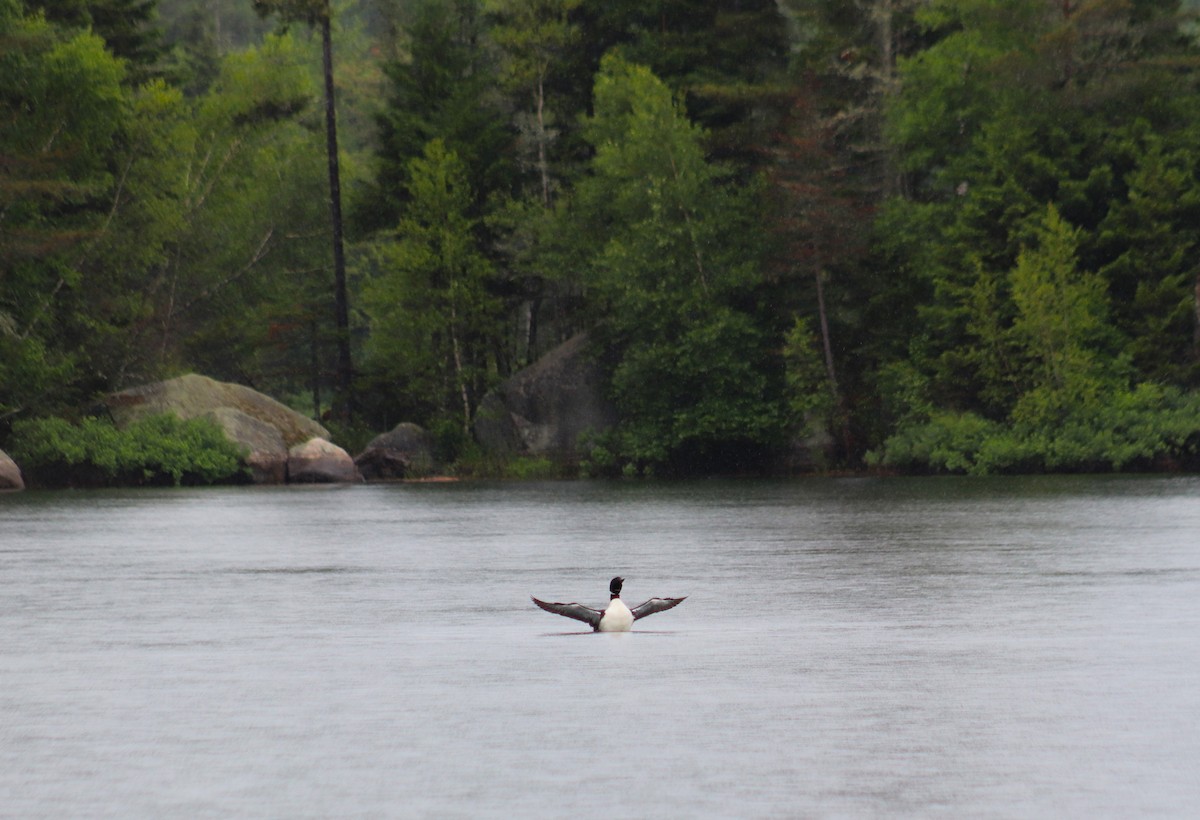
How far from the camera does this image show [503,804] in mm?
8969

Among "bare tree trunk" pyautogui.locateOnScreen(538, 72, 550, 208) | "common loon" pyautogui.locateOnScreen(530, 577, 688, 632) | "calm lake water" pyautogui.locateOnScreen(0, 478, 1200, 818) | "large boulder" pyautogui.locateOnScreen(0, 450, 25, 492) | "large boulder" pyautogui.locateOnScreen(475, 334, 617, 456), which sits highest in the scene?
"bare tree trunk" pyautogui.locateOnScreen(538, 72, 550, 208)

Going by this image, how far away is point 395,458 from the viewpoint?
5872 cm

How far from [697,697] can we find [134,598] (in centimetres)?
873

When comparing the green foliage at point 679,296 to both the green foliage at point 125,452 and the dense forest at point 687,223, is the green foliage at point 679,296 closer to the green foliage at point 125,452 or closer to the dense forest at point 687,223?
the dense forest at point 687,223

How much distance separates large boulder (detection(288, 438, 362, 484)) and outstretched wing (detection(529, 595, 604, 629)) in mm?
39606

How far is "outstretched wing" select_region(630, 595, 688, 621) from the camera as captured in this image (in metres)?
14.9

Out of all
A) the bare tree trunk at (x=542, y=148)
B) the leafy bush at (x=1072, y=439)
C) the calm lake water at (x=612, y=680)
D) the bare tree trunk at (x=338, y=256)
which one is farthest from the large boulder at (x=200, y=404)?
the calm lake water at (x=612, y=680)

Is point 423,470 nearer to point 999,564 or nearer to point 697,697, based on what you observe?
point 999,564

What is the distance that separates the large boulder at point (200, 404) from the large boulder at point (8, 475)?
4.82 m

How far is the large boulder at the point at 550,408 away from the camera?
59.1 meters

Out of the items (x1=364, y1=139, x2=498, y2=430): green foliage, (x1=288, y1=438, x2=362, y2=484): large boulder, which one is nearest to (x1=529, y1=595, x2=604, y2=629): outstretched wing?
(x1=288, y1=438, x2=362, y2=484): large boulder

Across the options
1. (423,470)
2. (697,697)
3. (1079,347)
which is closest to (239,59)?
(423,470)

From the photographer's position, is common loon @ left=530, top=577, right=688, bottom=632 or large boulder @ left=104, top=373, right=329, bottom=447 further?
large boulder @ left=104, top=373, right=329, bottom=447

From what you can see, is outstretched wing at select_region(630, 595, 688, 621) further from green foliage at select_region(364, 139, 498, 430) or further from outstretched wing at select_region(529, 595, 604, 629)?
green foliage at select_region(364, 139, 498, 430)
